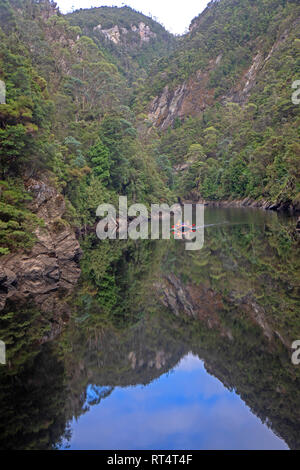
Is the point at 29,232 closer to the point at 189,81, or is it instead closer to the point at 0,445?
the point at 0,445

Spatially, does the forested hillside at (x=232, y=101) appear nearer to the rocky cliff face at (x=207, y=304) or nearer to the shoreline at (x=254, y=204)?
the shoreline at (x=254, y=204)

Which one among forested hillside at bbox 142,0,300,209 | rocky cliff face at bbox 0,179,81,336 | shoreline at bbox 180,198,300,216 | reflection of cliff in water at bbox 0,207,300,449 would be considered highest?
forested hillside at bbox 142,0,300,209

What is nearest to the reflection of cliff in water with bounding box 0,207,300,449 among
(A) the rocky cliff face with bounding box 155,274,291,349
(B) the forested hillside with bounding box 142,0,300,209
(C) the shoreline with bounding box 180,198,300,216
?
(A) the rocky cliff face with bounding box 155,274,291,349

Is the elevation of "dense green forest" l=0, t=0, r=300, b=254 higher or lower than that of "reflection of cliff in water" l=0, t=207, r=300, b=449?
higher

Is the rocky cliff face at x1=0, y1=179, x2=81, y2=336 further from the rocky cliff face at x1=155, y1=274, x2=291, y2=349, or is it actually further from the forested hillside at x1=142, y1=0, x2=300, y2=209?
the forested hillside at x1=142, y1=0, x2=300, y2=209

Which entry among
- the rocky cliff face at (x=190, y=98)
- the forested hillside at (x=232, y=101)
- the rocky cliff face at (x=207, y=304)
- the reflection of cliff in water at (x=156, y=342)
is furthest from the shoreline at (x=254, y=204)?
the rocky cliff face at (x=190, y=98)

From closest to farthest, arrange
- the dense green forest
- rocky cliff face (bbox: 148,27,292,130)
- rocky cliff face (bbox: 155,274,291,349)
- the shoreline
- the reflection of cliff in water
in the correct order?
the reflection of cliff in water < rocky cliff face (bbox: 155,274,291,349) < the dense green forest < the shoreline < rocky cliff face (bbox: 148,27,292,130)

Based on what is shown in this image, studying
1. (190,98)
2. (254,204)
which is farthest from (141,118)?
(254,204)

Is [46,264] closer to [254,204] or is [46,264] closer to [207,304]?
[207,304]
